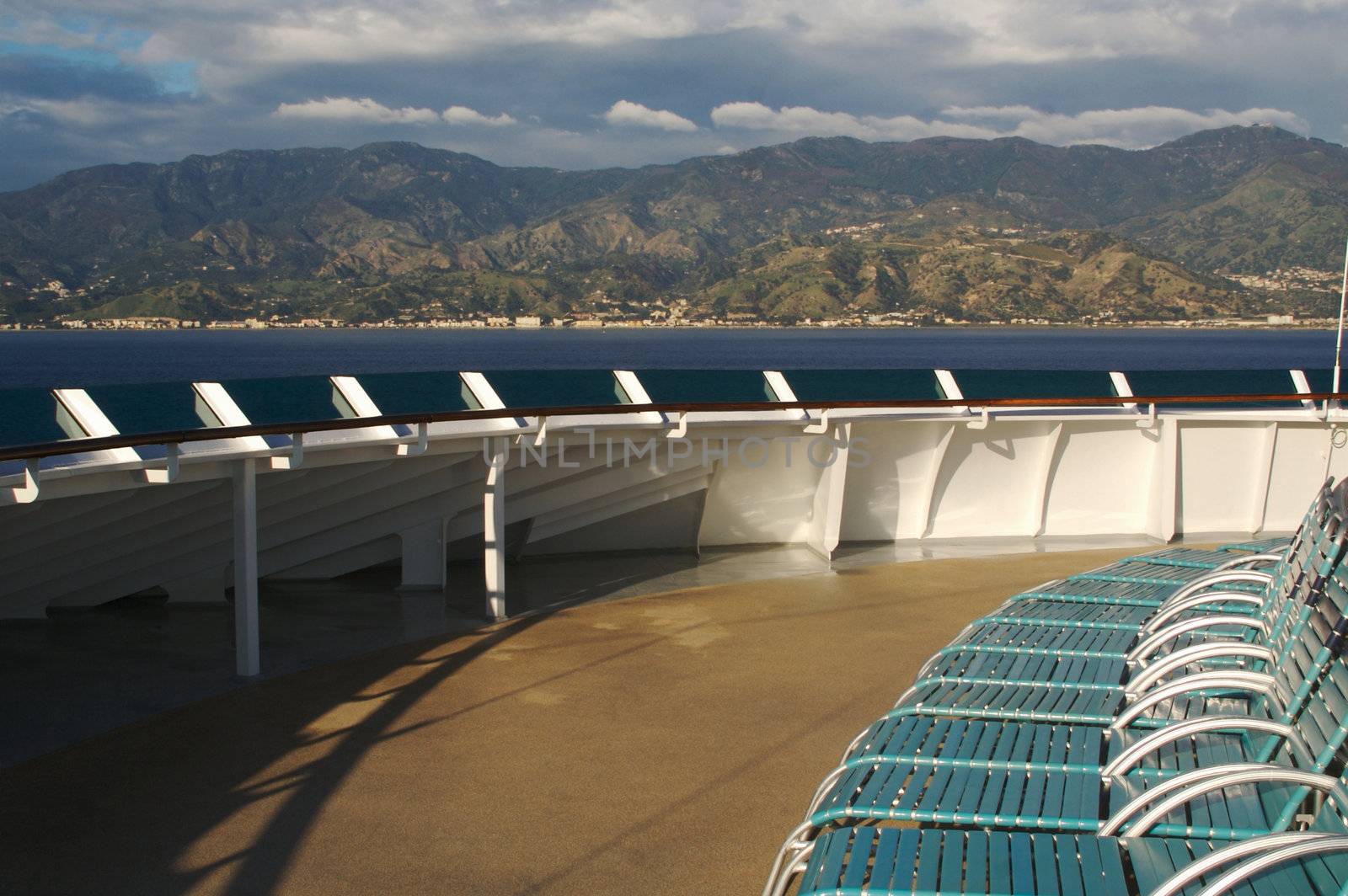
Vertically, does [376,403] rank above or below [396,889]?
above

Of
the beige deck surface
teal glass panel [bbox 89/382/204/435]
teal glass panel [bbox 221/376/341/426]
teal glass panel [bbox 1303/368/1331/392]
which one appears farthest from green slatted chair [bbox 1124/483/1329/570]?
teal glass panel [bbox 1303/368/1331/392]

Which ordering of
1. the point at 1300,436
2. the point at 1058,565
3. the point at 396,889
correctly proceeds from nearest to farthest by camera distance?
the point at 396,889 < the point at 1058,565 < the point at 1300,436

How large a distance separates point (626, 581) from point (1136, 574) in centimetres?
389

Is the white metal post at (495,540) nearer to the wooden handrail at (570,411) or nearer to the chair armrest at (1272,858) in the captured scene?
the wooden handrail at (570,411)

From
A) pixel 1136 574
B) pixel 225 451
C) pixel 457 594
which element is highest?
pixel 225 451

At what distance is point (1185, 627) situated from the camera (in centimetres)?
409

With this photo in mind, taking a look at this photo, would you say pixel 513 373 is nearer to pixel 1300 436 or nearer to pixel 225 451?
pixel 225 451

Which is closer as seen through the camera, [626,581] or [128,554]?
[128,554]

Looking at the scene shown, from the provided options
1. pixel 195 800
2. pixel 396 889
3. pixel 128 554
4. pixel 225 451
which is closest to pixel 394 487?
pixel 128 554

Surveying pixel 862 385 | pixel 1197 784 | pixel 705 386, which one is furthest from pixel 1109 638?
pixel 862 385

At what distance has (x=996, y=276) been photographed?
182375 mm

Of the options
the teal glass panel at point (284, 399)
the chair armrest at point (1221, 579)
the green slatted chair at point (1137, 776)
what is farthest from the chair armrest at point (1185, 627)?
the teal glass panel at point (284, 399)

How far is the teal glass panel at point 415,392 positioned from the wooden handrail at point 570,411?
0.24 metres

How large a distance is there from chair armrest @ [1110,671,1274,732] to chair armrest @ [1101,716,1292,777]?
27 centimetres
